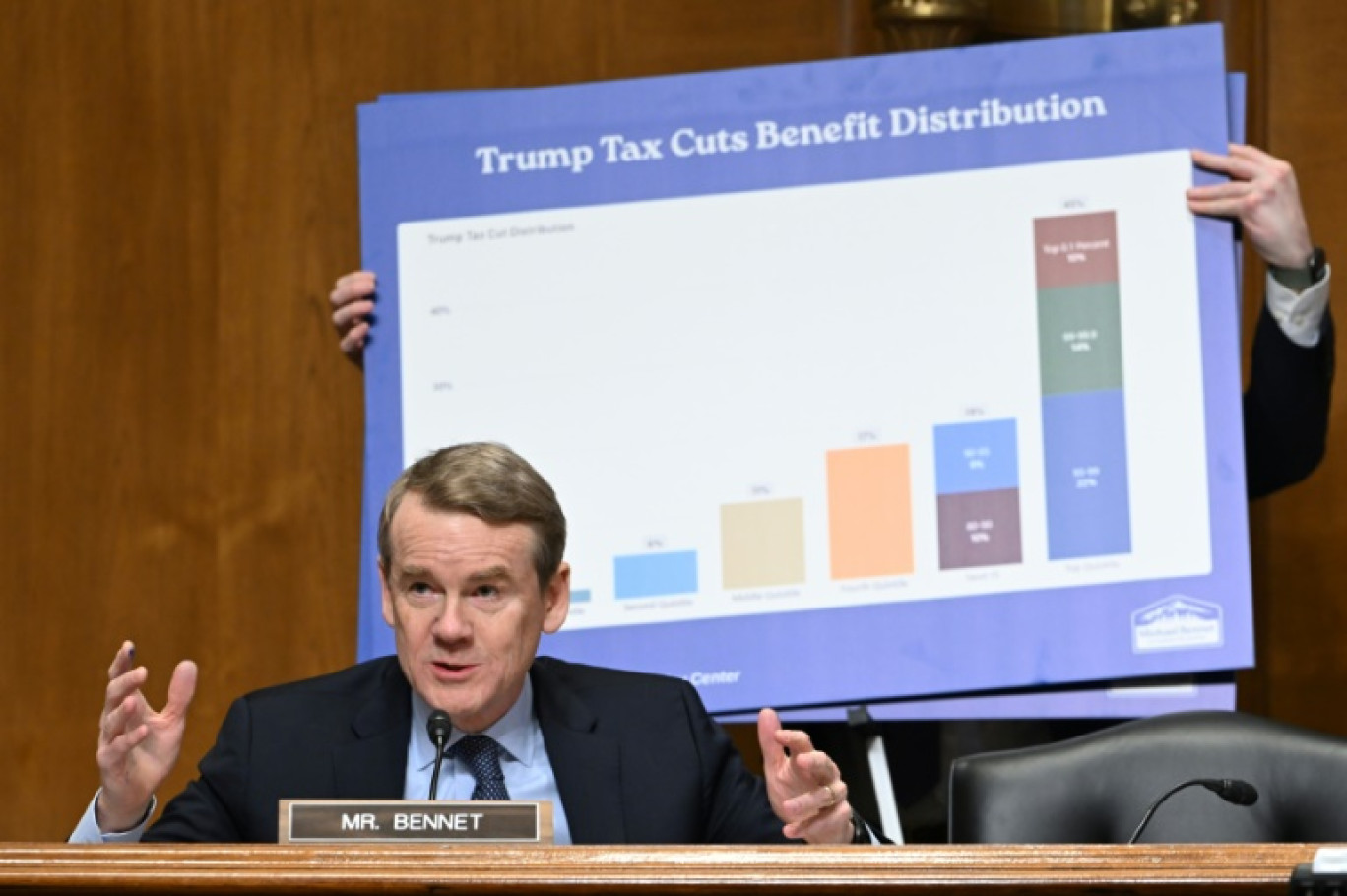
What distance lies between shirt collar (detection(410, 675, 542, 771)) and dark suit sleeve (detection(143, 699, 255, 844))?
211 millimetres

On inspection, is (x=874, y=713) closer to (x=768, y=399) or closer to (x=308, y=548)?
(x=768, y=399)

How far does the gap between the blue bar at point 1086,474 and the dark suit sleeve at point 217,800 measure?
1.46m

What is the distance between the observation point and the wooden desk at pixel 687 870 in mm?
1910

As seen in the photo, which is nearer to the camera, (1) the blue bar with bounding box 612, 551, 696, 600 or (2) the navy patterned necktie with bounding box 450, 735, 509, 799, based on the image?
(2) the navy patterned necktie with bounding box 450, 735, 509, 799

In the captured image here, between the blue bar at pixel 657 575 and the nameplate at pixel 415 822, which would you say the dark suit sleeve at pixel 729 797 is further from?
the blue bar at pixel 657 575

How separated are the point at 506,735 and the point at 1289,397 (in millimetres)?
1565

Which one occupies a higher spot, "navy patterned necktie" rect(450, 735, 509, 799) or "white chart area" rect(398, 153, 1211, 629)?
"white chart area" rect(398, 153, 1211, 629)

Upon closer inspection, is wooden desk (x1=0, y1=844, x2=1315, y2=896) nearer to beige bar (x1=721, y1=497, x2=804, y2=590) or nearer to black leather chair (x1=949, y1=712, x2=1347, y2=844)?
black leather chair (x1=949, y1=712, x2=1347, y2=844)

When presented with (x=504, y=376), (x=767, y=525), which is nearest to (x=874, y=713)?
(x=767, y=525)

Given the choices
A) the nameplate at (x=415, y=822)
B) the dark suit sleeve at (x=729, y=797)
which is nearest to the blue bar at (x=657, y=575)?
the dark suit sleeve at (x=729, y=797)

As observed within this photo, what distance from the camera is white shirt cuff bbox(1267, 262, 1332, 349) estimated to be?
375 centimetres

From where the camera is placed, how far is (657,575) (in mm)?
3846

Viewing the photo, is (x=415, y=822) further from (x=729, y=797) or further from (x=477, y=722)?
(x=729, y=797)

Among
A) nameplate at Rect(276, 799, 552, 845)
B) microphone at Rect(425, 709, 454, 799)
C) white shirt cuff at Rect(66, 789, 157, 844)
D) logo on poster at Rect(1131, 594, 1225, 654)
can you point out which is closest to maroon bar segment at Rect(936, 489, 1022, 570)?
logo on poster at Rect(1131, 594, 1225, 654)
